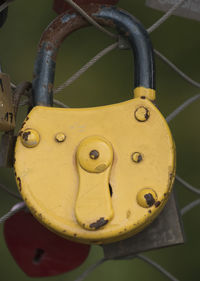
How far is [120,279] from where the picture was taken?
2.88 feet

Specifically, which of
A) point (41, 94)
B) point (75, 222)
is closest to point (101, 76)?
point (41, 94)

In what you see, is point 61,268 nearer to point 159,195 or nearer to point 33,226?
point 33,226

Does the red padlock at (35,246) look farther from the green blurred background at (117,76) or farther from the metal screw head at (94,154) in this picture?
the metal screw head at (94,154)

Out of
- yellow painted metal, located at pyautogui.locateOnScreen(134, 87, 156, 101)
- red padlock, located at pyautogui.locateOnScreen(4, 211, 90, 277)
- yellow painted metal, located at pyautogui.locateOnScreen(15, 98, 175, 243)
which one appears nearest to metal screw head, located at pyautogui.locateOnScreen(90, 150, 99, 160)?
yellow painted metal, located at pyautogui.locateOnScreen(15, 98, 175, 243)

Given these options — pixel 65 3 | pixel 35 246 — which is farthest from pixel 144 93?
pixel 35 246

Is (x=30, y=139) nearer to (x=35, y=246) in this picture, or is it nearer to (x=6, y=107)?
(x=6, y=107)

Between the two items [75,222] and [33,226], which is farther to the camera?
[33,226]

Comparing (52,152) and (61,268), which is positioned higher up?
(52,152)

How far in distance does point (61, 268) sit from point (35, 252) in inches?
2.5

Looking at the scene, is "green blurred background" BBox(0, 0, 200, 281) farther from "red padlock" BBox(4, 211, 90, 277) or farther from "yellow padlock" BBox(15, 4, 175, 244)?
"yellow padlock" BBox(15, 4, 175, 244)

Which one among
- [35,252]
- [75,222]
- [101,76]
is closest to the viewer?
[75,222]

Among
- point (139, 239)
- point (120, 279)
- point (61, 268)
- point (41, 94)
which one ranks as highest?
point (41, 94)

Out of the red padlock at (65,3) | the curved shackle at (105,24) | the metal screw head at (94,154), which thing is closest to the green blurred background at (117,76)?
the red padlock at (65,3)

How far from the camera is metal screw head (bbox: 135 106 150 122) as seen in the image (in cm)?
50
